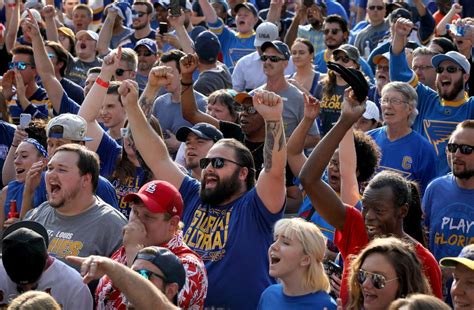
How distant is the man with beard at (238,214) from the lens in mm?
6066

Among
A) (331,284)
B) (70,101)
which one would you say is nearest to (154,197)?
(331,284)

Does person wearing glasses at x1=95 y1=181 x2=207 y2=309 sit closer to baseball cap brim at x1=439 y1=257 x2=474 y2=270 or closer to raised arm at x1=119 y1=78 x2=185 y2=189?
raised arm at x1=119 y1=78 x2=185 y2=189

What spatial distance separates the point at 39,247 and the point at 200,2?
8649 mm

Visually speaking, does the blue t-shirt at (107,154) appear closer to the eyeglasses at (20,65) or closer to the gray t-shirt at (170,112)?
the gray t-shirt at (170,112)

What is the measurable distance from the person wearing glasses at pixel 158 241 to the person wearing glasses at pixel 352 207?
0.76 metres

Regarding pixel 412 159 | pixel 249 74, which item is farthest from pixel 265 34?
pixel 412 159

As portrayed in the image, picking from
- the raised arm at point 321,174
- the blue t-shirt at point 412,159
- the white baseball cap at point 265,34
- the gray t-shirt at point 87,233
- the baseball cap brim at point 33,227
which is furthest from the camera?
the white baseball cap at point 265,34

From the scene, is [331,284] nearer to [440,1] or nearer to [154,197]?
[154,197]

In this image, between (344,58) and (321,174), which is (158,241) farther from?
(344,58)

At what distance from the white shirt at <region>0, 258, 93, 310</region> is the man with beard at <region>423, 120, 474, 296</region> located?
8.12ft

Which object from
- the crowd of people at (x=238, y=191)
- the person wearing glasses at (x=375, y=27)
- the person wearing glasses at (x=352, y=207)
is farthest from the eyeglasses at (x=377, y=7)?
the person wearing glasses at (x=352, y=207)

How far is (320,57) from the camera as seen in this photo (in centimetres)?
1276

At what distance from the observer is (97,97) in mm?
8086

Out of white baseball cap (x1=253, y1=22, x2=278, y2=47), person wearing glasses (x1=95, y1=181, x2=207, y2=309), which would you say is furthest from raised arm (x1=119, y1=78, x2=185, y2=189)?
white baseball cap (x1=253, y1=22, x2=278, y2=47)
